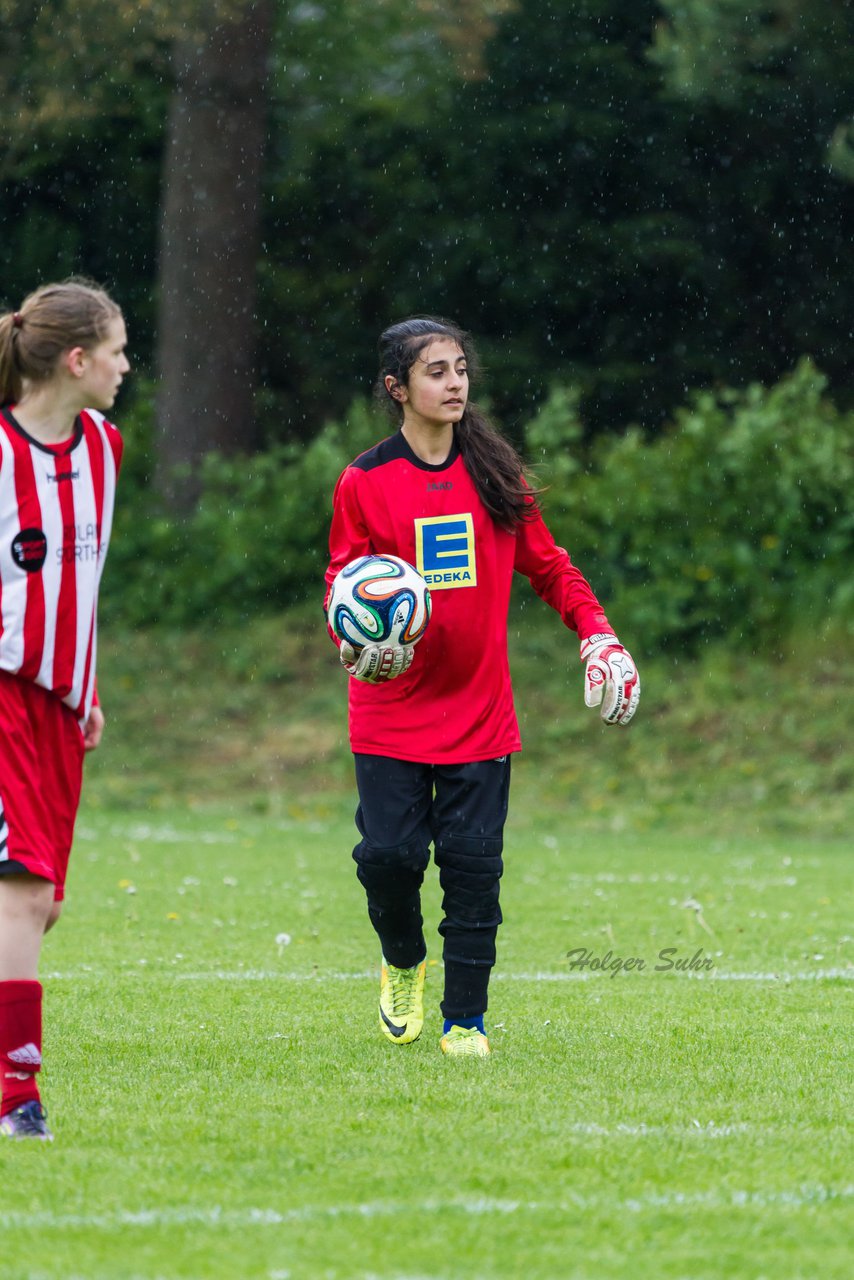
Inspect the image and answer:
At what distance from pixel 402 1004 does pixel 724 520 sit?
10.7m

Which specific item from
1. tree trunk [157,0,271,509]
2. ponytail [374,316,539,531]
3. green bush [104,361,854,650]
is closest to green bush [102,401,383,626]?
green bush [104,361,854,650]

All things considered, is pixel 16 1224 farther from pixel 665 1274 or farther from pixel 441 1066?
pixel 441 1066

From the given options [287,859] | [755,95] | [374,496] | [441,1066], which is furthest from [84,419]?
[755,95]

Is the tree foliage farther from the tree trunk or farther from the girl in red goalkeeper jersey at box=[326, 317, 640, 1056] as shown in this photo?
the girl in red goalkeeper jersey at box=[326, 317, 640, 1056]

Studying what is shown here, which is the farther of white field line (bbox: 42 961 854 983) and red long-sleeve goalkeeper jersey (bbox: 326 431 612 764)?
white field line (bbox: 42 961 854 983)

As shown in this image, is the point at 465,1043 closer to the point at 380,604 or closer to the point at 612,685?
the point at 612,685

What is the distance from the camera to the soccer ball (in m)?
5.19

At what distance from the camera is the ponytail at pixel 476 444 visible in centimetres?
556

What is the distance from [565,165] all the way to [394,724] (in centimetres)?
1686

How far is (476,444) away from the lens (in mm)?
5664

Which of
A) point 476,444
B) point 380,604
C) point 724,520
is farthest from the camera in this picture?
point 724,520

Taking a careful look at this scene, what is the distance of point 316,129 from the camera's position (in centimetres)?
2303

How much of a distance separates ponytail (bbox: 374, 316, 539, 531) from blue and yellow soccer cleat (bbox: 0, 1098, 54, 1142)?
2263 mm

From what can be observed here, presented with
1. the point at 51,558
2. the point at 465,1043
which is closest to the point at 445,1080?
the point at 465,1043
